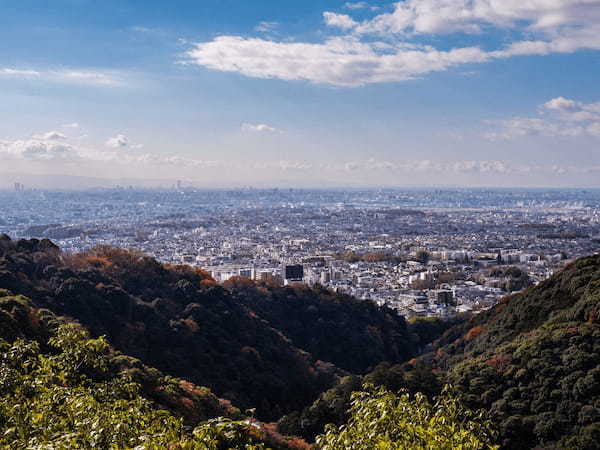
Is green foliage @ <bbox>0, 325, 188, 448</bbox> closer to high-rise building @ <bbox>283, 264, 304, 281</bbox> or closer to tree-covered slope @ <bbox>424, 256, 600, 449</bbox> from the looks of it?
tree-covered slope @ <bbox>424, 256, 600, 449</bbox>

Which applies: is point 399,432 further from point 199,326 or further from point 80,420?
point 199,326

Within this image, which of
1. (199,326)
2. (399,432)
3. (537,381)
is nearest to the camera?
(399,432)

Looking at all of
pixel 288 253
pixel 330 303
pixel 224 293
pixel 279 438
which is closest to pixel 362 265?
pixel 288 253

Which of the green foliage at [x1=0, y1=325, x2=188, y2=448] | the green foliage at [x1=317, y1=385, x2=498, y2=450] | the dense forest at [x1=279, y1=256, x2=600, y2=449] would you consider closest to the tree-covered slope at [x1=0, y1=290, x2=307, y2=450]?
the green foliage at [x1=0, y1=325, x2=188, y2=448]

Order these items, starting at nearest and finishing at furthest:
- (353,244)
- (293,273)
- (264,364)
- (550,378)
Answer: (550,378)
(264,364)
(293,273)
(353,244)

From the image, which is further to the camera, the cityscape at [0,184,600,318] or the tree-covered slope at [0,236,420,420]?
the cityscape at [0,184,600,318]

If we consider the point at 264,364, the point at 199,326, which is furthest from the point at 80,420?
the point at 199,326

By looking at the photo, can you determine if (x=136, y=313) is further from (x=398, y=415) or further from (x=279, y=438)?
(x=398, y=415)

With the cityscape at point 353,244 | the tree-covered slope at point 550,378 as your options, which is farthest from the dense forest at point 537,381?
the cityscape at point 353,244
